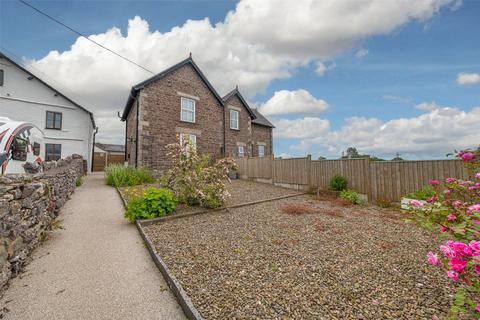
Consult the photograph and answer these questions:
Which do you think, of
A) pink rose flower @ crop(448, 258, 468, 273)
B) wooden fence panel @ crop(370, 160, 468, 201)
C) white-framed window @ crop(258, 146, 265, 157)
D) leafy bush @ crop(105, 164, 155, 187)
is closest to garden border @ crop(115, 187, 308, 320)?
pink rose flower @ crop(448, 258, 468, 273)

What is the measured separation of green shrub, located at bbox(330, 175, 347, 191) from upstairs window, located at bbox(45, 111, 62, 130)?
20576 millimetres

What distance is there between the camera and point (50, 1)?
6.65m

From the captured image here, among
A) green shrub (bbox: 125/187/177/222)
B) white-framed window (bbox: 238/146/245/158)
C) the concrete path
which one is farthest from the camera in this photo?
white-framed window (bbox: 238/146/245/158)

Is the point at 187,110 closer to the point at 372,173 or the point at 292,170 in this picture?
the point at 292,170

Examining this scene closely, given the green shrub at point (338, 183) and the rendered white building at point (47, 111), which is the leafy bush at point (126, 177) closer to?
the green shrub at point (338, 183)

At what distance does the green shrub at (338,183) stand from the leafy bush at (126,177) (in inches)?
352

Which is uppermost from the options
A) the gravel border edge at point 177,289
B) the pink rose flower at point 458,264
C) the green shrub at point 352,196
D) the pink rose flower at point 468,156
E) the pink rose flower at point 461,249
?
the pink rose flower at point 468,156

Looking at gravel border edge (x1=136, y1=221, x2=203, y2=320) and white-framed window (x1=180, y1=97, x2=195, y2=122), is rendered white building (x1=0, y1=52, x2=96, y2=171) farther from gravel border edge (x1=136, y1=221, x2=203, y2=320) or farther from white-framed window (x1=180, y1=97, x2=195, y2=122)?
gravel border edge (x1=136, y1=221, x2=203, y2=320)

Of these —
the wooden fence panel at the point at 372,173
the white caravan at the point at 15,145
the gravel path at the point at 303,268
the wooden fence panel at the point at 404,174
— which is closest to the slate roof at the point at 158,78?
the white caravan at the point at 15,145

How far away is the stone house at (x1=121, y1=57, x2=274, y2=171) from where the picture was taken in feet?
38.2

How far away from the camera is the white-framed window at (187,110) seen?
13078mm

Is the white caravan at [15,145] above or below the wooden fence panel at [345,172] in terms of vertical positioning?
above

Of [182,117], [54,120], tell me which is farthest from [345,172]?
[54,120]

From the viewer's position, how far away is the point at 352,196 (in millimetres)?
7293
